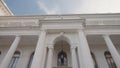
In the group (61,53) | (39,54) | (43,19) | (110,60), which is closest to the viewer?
(39,54)

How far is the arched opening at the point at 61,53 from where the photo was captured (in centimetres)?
1395

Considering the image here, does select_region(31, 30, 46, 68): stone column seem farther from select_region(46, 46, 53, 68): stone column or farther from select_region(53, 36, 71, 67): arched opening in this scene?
select_region(53, 36, 71, 67): arched opening

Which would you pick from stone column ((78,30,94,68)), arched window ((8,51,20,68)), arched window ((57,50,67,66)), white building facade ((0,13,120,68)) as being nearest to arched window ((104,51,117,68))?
white building facade ((0,13,120,68))

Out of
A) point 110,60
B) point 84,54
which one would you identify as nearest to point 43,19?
point 84,54

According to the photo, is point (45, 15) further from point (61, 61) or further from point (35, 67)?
point (35, 67)

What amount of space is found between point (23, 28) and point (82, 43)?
7375 mm

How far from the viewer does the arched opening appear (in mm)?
13953

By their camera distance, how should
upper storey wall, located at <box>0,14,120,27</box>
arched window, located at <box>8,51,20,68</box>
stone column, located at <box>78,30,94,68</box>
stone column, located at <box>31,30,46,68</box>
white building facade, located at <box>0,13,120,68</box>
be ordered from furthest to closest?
upper storey wall, located at <box>0,14,120,27</box>
arched window, located at <box>8,51,20,68</box>
white building facade, located at <box>0,13,120,68</box>
stone column, located at <box>31,30,46,68</box>
stone column, located at <box>78,30,94,68</box>

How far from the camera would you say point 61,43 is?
50.1ft

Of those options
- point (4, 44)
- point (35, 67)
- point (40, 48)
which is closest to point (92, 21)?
point (40, 48)

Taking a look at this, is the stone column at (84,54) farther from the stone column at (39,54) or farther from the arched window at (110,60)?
the arched window at (110,60)

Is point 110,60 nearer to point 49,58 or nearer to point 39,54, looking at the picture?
point 49,58

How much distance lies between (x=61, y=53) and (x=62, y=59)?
2.97 feet

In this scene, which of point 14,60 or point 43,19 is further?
point 43,19
